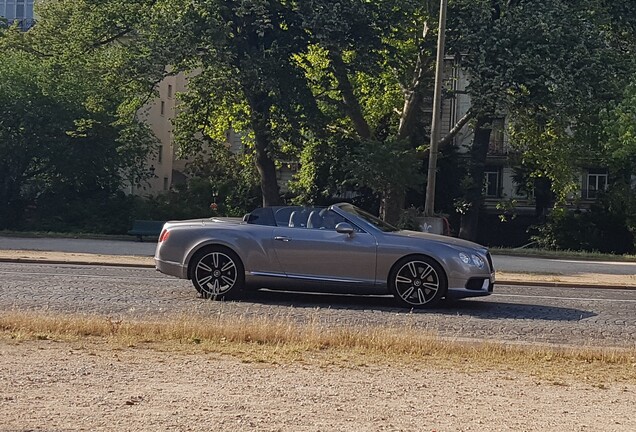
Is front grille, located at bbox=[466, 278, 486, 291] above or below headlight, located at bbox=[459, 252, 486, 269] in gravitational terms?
below

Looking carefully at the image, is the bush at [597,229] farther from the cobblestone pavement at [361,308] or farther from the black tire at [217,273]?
the black tire at [217,273]

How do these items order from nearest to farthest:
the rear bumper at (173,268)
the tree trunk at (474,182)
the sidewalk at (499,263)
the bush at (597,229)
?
the rear bumper at (173,268) < the sidewalk at (499,263) < the tree trunk at (474,182) < the bush at (597,229)

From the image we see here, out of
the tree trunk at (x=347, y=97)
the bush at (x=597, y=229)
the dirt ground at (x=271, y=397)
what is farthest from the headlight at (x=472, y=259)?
the bush at (x=597, y=229)

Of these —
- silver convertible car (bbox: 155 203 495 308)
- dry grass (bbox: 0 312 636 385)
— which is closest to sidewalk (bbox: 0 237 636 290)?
silver convertible car (bbox: 155 203 495 308)

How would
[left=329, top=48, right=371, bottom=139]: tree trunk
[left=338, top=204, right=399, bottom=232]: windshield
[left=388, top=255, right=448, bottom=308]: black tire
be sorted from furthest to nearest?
[left=329, top=48, right=371, bottom=139]: tree trunk, [left=338, top=204, right=399, bottom=232]: windshield, [left=388, top=255, right=448, bottom=308]: black tire

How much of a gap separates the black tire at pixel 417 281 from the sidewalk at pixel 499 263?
5.56 meters

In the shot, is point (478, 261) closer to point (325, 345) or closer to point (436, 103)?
point (325, 345)

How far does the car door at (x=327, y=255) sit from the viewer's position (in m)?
13.2

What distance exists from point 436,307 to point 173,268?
11.7ft

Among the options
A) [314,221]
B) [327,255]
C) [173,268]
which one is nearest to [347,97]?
[314,221]

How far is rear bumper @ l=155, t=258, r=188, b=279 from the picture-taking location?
13.6 metres

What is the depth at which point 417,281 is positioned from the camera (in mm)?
13164

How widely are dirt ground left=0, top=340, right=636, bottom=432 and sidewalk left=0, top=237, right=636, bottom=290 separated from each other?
35.7 feet

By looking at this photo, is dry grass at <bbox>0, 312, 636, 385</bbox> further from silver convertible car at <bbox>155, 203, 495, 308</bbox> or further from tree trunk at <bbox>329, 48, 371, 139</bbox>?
tree trunk at <bbox>329, 48, 371, 139</bbox>
